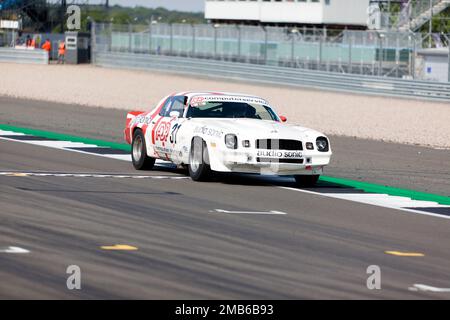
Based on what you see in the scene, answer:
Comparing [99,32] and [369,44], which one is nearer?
[369,44]

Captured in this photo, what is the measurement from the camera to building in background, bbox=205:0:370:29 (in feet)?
269

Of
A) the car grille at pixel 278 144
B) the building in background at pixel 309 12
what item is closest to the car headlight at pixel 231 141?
the car grille at pixel 278 144

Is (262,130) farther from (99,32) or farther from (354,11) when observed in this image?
(354,11)

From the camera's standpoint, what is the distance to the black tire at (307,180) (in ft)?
Answer: 53.2

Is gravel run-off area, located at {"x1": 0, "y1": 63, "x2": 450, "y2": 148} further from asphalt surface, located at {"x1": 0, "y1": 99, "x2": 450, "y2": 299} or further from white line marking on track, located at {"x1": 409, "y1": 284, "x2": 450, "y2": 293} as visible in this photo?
white line marking on track, located at {"x1": 409, "y1": 284, "x2": 450, "y2": 293}

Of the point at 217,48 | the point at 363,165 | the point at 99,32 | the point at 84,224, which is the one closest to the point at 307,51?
the point at 217,48

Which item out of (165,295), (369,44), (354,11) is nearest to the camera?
(165,295)

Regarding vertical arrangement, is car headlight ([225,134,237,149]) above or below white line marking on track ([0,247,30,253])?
above

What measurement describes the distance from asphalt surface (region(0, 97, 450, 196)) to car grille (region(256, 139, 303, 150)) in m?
2.04

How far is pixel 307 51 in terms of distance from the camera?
49.5 m

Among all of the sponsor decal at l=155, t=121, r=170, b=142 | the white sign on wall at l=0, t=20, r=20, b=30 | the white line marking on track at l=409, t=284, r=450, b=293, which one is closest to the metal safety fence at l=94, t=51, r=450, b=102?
the white sign on wall at l=0, t=20, r=20, b=30

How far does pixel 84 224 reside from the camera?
1149cm

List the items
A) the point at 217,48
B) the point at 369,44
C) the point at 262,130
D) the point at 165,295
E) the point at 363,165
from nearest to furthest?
the point at 165,295 < the point at 262,130 < the point at 363,165 < the point at 369,44 < the point at 217,48

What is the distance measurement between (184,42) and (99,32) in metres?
A: 4.46
